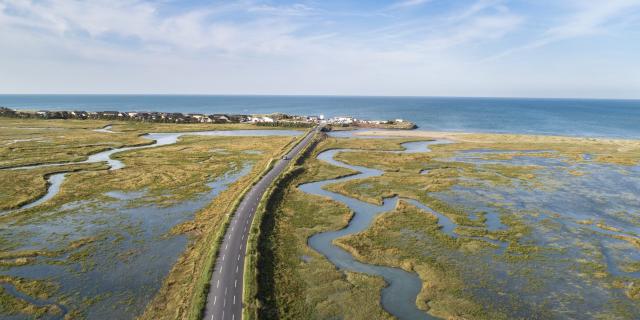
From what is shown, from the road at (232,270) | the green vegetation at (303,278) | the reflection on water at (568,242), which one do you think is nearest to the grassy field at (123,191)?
the road at (232,270)

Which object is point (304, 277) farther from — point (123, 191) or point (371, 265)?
point (123, 191)

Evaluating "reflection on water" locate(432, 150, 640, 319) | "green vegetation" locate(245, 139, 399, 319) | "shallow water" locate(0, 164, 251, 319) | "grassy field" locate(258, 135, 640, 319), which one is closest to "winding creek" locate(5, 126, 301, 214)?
"shallow water" locate(0, 164, 251, 319)

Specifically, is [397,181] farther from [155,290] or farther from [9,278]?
[9,278]

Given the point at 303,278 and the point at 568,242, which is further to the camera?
the point at 568,242

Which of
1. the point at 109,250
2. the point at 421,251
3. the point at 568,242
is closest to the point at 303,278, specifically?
the point at 421,251

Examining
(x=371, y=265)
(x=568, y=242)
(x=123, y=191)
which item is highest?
(x=123, y=191)
